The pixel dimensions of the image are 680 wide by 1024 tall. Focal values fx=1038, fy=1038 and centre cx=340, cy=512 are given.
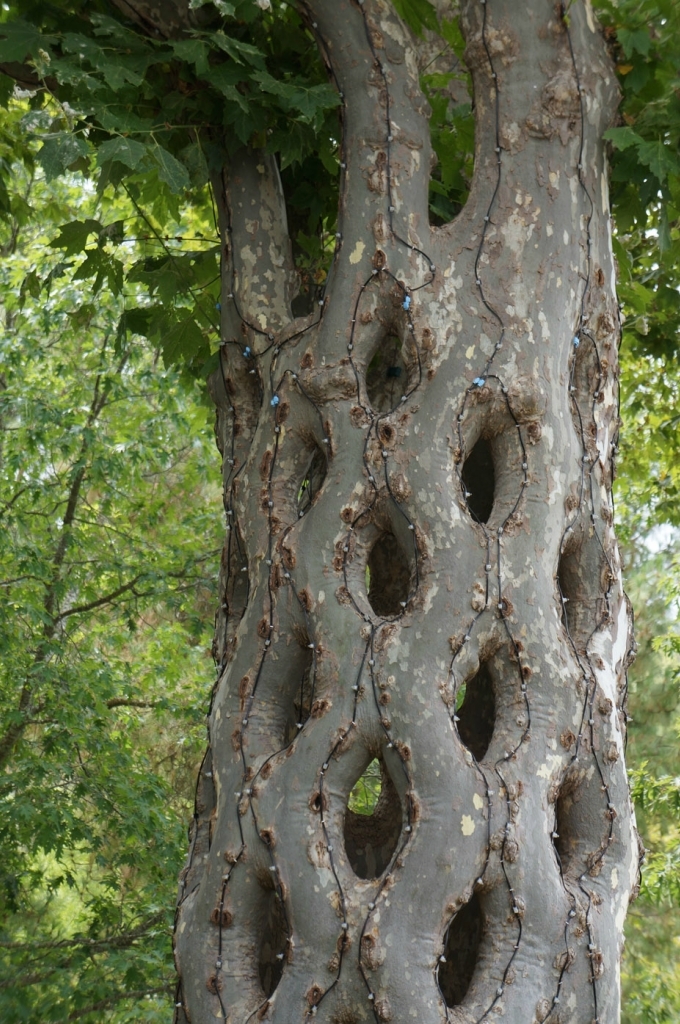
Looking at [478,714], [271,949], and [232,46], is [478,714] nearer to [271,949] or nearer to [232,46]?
[271,949]

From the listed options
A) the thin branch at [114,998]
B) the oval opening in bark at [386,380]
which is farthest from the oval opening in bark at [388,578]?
the thin branch at [114,998]

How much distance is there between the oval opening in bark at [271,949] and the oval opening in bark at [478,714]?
728mm

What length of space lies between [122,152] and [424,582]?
4.33ft

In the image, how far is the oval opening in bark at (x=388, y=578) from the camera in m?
3.14

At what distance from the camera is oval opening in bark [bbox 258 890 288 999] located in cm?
260

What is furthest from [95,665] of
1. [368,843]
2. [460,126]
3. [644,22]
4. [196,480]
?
[644,22]

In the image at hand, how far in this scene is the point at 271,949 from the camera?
2613mm

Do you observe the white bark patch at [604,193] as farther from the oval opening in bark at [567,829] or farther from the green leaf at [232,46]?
the oval opening in bark at [567,829]

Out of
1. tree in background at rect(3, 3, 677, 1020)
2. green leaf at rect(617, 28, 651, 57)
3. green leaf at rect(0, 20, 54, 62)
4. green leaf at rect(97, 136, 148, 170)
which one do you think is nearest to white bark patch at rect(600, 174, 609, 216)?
tree in background at rect(3, 3, 677, 1020)

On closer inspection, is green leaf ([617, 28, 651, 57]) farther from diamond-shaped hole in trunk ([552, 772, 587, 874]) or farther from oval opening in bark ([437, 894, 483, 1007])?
oval opening in bark ([437, 894, 483, 1007])

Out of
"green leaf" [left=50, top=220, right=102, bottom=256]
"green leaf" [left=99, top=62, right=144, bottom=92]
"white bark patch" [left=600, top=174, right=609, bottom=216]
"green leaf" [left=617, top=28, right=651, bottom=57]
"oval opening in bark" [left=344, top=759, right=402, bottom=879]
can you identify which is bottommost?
"oval opening in bark" [left=344, top=759, right=402, bottom=879]

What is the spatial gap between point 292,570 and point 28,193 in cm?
644

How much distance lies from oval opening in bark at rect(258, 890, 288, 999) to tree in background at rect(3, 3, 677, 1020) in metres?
0.01

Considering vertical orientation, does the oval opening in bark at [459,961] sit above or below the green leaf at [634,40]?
below
